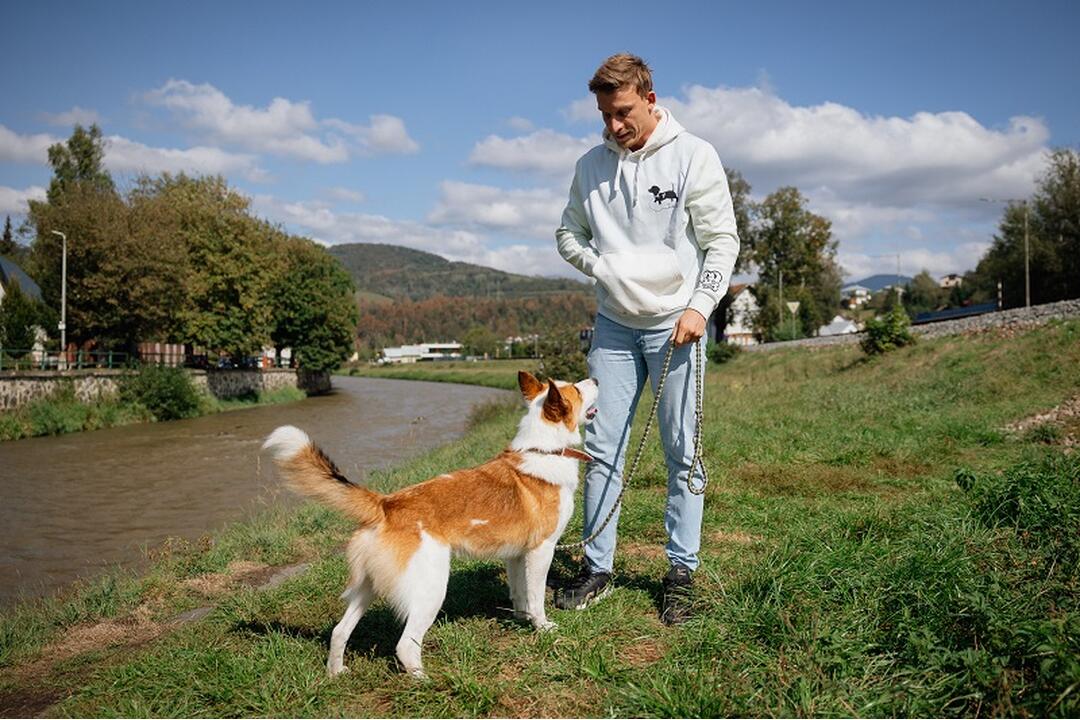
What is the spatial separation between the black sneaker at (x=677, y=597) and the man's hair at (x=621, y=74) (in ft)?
9.40

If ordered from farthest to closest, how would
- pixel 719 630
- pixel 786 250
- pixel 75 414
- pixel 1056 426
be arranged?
pixel 786 250
pixel 75 414
pixel 1056 426
pixel 719 630

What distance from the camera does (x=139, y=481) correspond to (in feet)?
52.4

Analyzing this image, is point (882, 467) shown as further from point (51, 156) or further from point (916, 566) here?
point (51, 156)

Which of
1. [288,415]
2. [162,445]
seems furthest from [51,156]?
[162,445]

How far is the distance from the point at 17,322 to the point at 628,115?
37817 millimetres

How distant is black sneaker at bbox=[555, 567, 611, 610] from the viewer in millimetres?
4395

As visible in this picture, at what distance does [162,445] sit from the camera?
22859 millimetres

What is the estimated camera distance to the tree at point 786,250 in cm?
5606

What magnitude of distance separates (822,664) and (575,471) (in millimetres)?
1753

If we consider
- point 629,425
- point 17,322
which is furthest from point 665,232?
point 17,322

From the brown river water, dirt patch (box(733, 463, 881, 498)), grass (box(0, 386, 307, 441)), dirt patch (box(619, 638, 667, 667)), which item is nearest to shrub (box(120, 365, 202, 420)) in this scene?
grass (box(0, 386, 307, 441))

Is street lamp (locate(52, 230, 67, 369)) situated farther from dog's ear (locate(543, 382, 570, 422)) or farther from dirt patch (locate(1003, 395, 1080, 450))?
dirt patch (locate(1003, 395, 1080, 450))

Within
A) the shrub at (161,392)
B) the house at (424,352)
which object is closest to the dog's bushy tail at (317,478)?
the shrub at (161,392)

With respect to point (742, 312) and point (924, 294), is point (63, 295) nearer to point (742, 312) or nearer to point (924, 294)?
point (742, 312)
